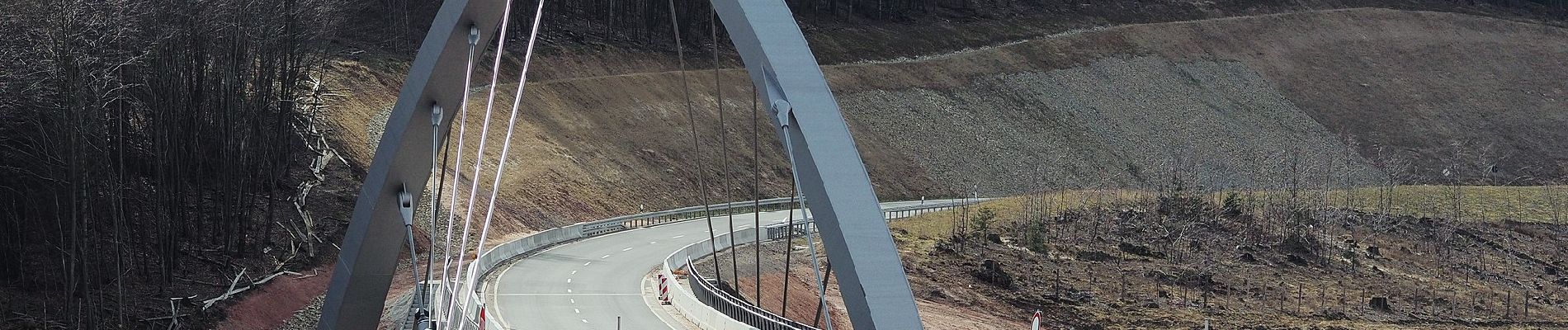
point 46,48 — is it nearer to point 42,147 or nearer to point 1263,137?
point 42,147

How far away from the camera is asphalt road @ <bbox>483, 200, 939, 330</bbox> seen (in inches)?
1312

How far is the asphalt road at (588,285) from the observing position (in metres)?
33.3

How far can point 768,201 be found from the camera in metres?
66.0

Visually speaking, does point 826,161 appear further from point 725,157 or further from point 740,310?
point 740,310

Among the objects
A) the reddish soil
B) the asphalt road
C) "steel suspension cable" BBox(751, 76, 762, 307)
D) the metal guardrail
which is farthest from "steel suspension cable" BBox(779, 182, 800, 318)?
the reddish soil

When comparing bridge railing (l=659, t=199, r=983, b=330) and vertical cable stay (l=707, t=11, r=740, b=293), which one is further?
bridge railing (l=659, t=199, r=983, b=330)

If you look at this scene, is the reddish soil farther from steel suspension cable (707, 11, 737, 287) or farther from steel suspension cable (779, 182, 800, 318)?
steel suspension cable (779, 182, 800, 318)

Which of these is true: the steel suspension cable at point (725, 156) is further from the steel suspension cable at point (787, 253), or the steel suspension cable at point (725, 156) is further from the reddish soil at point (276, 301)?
the reddish soil at point (276, 301)

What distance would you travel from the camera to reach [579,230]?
5128 centimetres

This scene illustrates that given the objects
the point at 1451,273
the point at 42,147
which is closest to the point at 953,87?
the point at 1451,273

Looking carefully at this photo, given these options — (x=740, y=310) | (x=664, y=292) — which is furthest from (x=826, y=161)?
(x=664, y=292)

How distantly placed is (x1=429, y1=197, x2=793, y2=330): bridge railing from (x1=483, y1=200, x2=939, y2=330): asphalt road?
39 cm

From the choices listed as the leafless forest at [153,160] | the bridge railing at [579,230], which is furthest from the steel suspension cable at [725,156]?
the leafless forest at [153,160]

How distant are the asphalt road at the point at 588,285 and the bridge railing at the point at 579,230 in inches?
15.5
